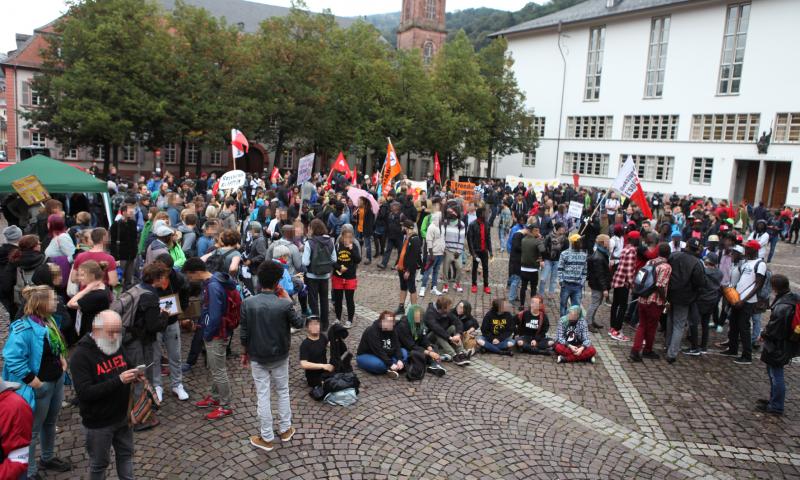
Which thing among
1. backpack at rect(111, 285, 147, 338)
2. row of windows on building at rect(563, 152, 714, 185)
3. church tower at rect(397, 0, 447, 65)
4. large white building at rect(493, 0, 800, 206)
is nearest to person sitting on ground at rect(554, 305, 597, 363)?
backpack at rect(111, 285, 147, 338)

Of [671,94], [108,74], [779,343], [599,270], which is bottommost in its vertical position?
[779,343]

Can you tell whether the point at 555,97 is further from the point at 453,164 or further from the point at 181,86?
the point at 181,86

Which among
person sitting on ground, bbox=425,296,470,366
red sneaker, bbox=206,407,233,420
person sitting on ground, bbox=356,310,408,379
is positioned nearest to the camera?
red sneaker, bbox=206,407,233,420

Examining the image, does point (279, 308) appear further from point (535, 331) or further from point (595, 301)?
point (595, 301)

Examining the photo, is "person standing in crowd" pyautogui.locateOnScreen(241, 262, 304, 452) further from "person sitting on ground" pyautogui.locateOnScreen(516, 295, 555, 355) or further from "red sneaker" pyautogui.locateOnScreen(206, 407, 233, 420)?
"person sitting on ground" pyautogui.locateOnScreen(516, 295, 555, 355)

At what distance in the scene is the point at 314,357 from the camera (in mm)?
7176

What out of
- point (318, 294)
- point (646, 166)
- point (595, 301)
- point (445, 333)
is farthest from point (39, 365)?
point (646, 166)

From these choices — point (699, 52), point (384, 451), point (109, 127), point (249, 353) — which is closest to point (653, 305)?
point (384, 451)

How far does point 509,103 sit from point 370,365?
44.8 meters

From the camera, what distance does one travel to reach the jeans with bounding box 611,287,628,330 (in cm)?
1027

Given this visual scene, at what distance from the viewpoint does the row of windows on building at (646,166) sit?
142 feet

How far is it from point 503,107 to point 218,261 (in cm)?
4569

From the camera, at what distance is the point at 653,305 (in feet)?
29.1

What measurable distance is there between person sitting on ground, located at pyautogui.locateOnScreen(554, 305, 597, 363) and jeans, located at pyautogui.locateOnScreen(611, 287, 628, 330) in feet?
5.41
